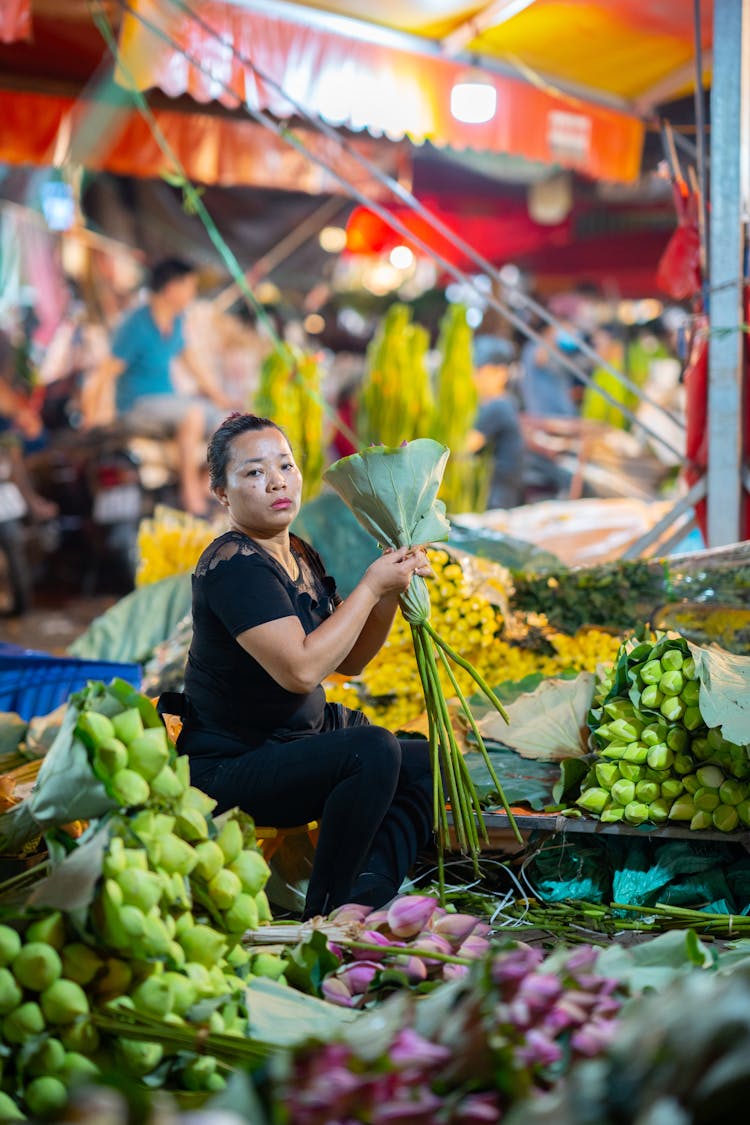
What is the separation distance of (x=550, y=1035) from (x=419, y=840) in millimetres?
1284

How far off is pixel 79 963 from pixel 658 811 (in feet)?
4.45

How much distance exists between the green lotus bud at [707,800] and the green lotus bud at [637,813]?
108 mm

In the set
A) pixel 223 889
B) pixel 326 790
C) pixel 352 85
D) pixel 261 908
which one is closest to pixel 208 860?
pixel 223 889

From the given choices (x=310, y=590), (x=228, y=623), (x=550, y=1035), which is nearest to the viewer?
(x=550, y=1035)

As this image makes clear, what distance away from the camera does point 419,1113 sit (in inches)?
49.6

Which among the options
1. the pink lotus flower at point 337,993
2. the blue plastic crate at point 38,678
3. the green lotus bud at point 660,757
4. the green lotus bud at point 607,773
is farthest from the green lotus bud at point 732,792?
the blue plastic crate at point 38,678

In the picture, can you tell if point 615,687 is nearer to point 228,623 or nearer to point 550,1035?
point 228,623

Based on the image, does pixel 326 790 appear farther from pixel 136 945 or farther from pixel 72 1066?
pixel 72 1066

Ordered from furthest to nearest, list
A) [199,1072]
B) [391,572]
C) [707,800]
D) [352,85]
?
[352,85] < [707,800] < [391,572] < [199,1072]

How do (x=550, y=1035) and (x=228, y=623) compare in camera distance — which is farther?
(x=228, y=623)

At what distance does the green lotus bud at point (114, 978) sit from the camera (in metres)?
1.71

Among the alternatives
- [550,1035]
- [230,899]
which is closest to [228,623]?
[230,899]

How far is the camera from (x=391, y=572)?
8.05ft

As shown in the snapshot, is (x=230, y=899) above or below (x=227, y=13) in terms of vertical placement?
below
